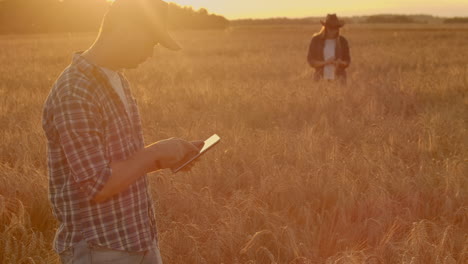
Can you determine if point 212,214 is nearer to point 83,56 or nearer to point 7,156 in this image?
point 83,56

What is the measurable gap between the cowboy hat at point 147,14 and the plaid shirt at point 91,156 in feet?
0.63

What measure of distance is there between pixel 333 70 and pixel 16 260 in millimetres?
5795

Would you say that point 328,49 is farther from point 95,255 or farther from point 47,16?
point 47,16

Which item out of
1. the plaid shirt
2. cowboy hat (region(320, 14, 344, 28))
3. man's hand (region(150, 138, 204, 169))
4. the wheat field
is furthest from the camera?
cowboy hat (region(320, 14, 344, 28))

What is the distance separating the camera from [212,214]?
3.53 m

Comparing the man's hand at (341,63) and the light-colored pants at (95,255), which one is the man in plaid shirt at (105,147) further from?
the man's hand at (341,63)

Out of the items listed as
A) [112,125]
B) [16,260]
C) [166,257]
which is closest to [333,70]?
[166,257]

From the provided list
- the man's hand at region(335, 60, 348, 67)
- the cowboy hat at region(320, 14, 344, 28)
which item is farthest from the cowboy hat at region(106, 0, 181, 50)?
the man's hand at region(335, 60, 348, 67)

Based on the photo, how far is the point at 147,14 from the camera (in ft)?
4.88

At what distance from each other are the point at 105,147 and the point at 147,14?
0.45 meters

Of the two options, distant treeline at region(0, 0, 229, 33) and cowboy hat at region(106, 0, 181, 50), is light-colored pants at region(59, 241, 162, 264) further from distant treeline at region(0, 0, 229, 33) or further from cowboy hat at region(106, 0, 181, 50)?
distant treeline at region(0, 0, 229, 33)

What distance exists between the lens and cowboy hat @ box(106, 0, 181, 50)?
4.78 ft

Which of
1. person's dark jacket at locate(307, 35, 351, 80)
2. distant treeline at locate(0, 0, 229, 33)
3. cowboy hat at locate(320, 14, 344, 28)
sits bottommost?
person's dark jacket at locate(307, 35, 351, 80)

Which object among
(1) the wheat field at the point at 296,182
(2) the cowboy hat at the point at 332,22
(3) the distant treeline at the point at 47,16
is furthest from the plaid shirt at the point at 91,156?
(3) the distant treeline at the point at 47,16
